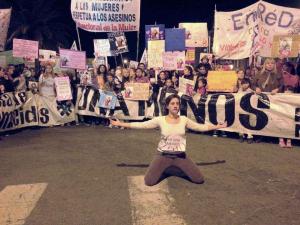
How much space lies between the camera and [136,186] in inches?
262

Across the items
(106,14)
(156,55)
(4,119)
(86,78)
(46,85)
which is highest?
(106,14)

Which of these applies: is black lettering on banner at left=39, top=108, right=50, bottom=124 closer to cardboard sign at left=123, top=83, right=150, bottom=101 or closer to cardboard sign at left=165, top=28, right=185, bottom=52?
cardboard sign at left=123, top=83, right=150, bottom=101

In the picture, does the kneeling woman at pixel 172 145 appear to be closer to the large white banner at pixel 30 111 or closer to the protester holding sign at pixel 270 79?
the protester holding sign at pixel 270 79

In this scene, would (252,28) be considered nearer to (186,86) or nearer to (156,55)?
(186,86)

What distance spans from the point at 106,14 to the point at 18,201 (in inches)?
346

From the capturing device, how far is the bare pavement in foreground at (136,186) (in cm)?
545

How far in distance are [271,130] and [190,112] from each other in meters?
2.30

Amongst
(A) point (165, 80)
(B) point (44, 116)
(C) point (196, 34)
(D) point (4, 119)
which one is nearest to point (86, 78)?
(B) point (44, 116)

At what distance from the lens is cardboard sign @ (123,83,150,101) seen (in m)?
12.1

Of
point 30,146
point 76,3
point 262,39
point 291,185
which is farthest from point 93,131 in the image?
point 291,185

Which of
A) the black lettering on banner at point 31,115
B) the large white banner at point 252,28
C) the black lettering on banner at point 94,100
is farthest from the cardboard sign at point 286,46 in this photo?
the black lettering on banner at point 31,115

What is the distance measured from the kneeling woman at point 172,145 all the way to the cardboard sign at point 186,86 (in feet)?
14.6

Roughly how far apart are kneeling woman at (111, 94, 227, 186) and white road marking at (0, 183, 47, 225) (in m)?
1.63

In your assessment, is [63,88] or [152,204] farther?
[63,88]
